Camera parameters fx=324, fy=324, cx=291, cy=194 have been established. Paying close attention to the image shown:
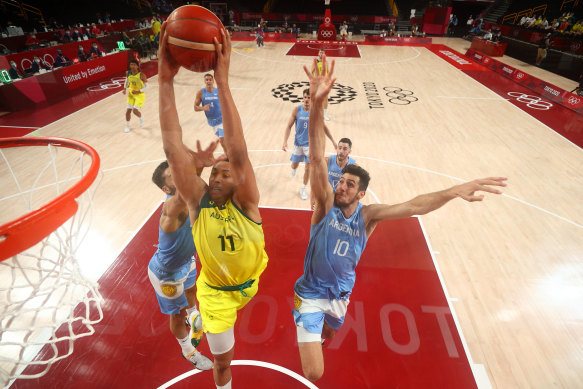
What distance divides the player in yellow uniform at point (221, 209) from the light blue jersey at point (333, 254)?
0.63 metres

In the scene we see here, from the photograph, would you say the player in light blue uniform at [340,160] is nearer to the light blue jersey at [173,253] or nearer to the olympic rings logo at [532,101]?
the light blue jersey at [173,253]

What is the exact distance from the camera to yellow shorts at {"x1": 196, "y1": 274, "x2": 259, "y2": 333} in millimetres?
2361

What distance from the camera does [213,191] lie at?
7.09ft

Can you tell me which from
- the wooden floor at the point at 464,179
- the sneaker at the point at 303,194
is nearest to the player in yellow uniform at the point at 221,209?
the wooden floor at the point at 464,179

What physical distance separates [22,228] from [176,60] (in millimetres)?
1369

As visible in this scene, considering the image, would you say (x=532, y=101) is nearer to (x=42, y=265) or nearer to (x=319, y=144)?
(x=319, y=144)

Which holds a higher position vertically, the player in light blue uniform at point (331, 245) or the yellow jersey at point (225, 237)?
the yellow jersey at point (225, 237)

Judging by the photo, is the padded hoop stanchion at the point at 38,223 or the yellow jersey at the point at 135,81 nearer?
the padded hoop stanchion at the point at 38,223

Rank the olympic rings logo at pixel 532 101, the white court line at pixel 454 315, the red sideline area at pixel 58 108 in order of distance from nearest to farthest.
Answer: the white court line at pixel 454 315 < the red sideline area at pixel 58 108 < the olympic rings logo at pixel 532 101

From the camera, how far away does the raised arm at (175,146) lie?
1.82 m

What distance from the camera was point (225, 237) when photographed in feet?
7.18

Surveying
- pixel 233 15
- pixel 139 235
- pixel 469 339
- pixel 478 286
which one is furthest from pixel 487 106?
pixel 233 15

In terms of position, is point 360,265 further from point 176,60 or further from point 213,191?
point 176,60

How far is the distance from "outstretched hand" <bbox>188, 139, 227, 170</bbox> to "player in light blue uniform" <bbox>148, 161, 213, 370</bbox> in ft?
1.27
